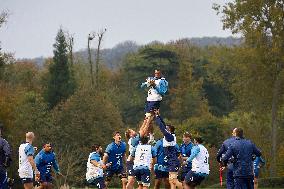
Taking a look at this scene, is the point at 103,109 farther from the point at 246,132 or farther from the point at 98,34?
the point at 98,34

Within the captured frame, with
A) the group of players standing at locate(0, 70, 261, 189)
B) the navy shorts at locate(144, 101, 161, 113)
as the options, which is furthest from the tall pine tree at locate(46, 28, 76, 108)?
the group of players standing at locate(0, 70, 261, 189)

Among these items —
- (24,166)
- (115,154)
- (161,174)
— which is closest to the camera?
(24,166)

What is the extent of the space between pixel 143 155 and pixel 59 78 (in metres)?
63.1

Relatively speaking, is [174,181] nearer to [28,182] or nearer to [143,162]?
[143,162]

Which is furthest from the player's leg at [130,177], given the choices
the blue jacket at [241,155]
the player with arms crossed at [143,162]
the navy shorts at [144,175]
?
the blue jacket at [241,155]

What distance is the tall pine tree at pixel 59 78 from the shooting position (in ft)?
272

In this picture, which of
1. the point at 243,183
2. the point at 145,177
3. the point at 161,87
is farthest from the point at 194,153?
the point at 161,87

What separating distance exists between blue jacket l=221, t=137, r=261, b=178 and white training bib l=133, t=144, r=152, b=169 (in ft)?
13.3

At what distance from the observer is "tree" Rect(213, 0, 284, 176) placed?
5642cm

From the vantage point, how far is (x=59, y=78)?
8462 cm

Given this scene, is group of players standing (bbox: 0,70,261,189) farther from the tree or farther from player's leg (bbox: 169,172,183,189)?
the tree

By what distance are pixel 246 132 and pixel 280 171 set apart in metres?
5.63

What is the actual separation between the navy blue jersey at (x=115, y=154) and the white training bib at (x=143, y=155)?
305 centimetres

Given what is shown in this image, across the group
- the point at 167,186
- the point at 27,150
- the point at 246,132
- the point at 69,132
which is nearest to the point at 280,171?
the point at 246,132
